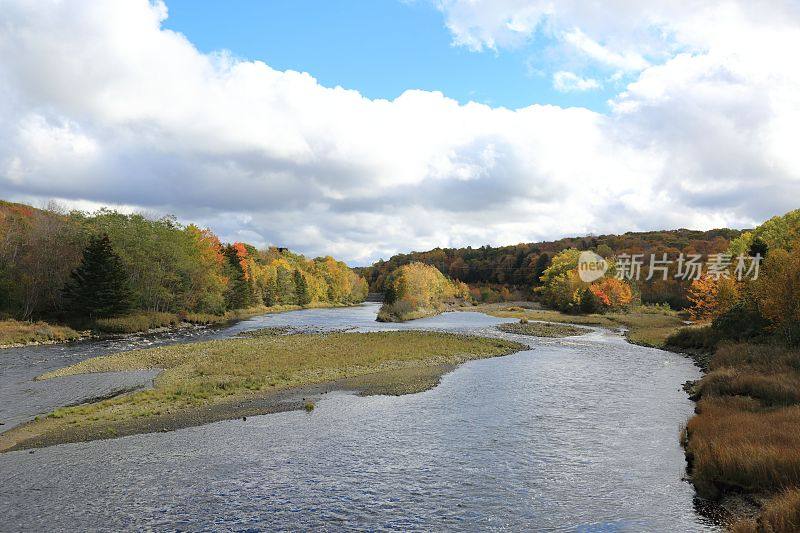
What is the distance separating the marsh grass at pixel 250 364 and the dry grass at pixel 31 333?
18.4 m

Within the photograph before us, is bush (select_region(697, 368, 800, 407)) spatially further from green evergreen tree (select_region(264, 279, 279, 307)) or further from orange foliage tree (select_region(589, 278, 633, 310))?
green evergreen tree (select_region(264, 279, 279, 307))

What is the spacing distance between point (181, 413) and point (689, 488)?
24.5 m

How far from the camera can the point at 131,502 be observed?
1627 cm

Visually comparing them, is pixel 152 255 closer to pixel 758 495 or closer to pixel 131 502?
pixel 131 502

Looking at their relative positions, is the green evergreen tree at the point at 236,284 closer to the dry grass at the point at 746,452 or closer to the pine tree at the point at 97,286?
the pine tree at the point at 97,286

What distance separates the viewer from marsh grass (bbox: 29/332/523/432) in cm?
2841

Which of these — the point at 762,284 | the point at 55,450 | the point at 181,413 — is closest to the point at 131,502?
the point at 55,450

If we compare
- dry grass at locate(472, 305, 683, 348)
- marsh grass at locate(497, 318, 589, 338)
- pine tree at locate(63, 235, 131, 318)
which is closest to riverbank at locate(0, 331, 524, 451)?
marsh grass at locate(497, 318, 589, 338)

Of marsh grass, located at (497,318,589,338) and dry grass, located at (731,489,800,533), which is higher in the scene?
dry grass, located at (731,489,800,533)

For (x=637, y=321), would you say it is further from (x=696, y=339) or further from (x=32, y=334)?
(x=32, y=334)

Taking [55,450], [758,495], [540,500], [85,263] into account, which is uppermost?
[85,263]

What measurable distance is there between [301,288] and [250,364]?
144 m

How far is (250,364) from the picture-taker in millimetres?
40781

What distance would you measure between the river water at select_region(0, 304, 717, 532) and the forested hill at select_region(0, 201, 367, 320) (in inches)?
1698
